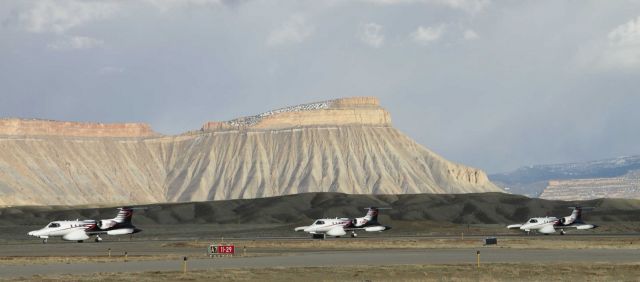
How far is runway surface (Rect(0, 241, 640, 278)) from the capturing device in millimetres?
55500

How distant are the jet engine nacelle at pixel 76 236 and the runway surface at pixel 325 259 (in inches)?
775

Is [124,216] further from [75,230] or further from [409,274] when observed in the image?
[409,274]

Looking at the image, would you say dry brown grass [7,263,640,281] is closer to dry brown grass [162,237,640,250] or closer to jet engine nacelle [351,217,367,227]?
dry brown grass [162,237,640,250]

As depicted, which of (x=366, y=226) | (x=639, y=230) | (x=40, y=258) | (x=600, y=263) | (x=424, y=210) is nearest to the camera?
(x=600, y=263)

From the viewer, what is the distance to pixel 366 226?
107m

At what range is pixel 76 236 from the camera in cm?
9550

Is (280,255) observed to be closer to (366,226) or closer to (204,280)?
(204,280)

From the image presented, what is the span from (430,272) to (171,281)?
490 inches

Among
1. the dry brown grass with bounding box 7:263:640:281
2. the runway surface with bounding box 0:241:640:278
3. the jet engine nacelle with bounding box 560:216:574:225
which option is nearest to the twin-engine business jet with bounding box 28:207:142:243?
the runway surface with bounding box 0:241:640:278

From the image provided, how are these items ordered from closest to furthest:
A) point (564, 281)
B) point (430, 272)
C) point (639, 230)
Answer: point (564, 281) → point (430, 272) → point (639, 230)

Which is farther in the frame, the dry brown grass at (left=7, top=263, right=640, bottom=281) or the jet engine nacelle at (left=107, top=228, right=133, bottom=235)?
the jet engine nacelle at (left=107, top=228, right=133, bottom=235)

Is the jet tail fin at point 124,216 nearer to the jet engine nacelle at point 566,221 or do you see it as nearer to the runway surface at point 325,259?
the runway surface at point 325,259

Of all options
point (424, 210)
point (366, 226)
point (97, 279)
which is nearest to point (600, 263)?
point (97, 279)

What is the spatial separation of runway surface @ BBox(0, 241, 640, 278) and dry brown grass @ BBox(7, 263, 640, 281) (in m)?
3.49
